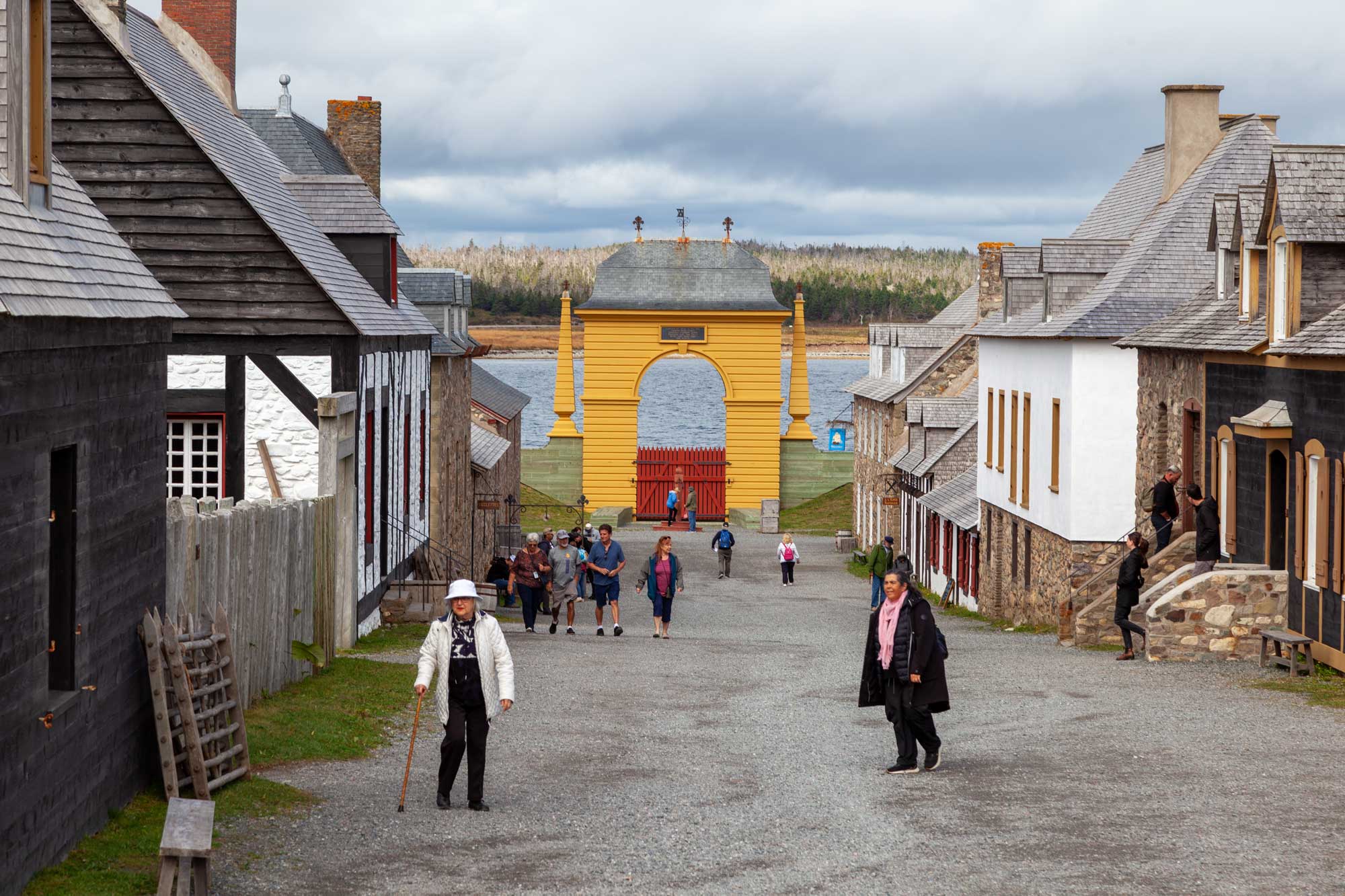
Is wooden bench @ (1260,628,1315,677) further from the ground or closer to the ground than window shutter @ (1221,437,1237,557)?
closer to the ground

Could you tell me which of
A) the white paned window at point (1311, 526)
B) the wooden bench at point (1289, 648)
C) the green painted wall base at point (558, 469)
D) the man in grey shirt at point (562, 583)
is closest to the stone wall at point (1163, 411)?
the white paned window at point (1311, 526)

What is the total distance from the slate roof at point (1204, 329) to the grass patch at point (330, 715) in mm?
11565

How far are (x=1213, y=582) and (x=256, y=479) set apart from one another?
11719 millimetres

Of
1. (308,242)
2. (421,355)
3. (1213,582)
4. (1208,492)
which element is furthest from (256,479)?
(1208,492)

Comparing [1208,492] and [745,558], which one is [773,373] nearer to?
[745,558]

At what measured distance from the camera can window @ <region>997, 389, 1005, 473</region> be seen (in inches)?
1415

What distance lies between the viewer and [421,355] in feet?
93.2

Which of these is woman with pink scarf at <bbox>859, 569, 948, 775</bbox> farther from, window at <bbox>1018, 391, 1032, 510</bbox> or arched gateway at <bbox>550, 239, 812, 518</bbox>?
arched gateway at <bbox>550, 239, 812, 518</bbox>

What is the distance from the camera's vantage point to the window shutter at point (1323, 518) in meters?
19.2

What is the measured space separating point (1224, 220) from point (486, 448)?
66.4ft

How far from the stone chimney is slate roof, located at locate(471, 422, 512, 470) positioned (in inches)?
623

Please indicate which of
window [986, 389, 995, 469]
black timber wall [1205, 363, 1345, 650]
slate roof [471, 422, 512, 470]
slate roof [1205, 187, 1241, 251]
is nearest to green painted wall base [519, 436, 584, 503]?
slate roof [471, 422, 512, 470]

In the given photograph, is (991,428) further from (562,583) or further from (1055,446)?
(562,583)

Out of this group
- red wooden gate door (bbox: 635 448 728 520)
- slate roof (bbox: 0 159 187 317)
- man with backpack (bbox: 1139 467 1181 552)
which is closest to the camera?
slate roof (bbox: 0 159 187 317)
